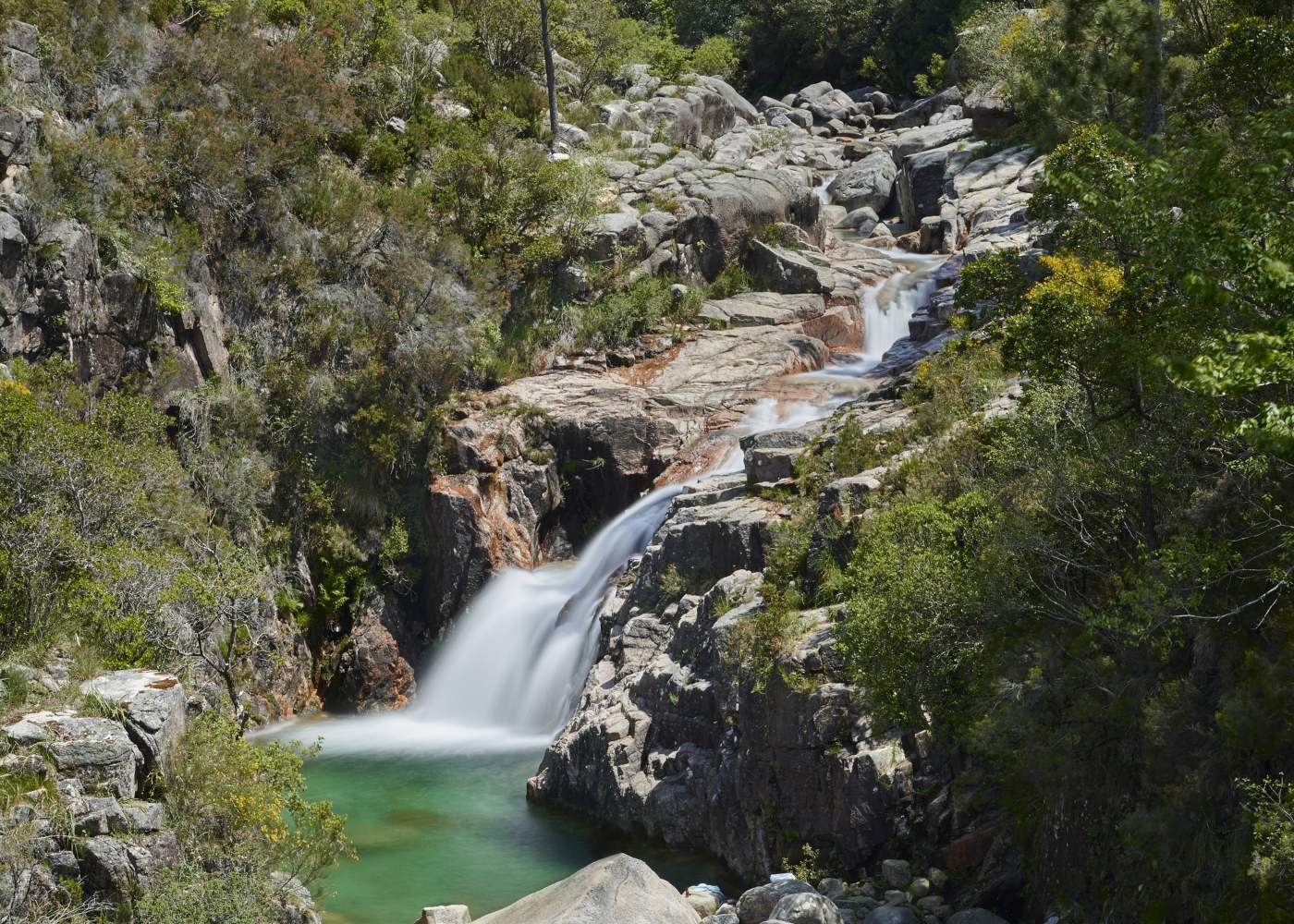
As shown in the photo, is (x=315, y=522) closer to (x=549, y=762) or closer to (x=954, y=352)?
(x=549, y=762)

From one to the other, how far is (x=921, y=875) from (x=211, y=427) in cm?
1936

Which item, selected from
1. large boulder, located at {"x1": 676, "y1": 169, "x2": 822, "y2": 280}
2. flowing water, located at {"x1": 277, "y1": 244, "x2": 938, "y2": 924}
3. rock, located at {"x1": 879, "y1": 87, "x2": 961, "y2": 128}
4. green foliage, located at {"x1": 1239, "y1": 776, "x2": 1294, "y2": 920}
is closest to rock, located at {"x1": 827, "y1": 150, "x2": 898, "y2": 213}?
rock, located at {"x1": 879, "y1": 87, "x2": 961, "y2": 128}

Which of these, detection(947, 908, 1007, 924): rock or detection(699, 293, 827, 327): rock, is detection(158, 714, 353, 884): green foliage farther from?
detection(699, 293, 827, 327): rock

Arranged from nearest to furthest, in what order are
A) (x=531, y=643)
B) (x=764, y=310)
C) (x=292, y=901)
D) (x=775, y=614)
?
(x=292, y=901) < (x=775, y=614) < (x=531, y=643) < (x=764, y=310)

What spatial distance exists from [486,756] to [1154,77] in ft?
55.9

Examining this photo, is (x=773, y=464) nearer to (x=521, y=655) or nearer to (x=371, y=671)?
(x=521, y=655)

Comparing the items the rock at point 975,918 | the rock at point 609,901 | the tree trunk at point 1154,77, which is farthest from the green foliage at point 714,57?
the rock at point 975,918

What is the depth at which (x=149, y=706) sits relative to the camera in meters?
14.3

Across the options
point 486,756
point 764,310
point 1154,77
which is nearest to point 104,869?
point 486,756

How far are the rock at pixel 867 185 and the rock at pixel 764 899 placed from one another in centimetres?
3464

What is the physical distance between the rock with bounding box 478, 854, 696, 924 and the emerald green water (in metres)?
3.18

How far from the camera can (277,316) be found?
2880cm

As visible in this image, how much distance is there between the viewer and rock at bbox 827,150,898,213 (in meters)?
45.0

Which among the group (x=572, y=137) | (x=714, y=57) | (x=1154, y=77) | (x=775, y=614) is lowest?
(x=775, y=614)
